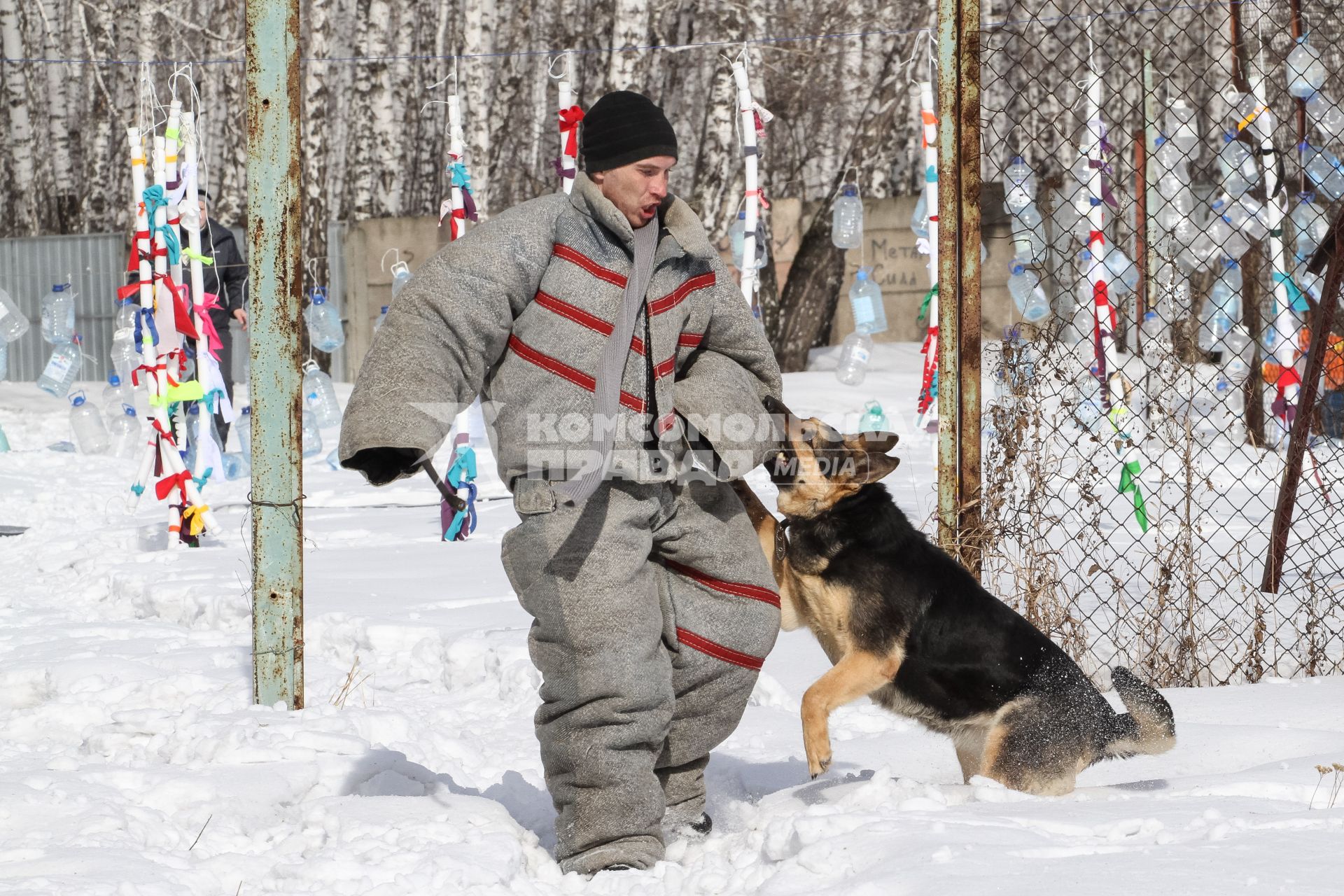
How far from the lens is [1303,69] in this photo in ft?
21.2

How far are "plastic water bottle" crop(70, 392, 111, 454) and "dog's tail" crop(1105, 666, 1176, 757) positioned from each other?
10.3 metres

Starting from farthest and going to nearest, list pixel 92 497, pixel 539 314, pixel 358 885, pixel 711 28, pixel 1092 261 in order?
pixel 711 28 < pixel 92 497 < pixel 1092 261 < pixel 539 314 < pixel 358 885

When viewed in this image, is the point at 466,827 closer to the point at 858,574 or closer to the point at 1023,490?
the point at 858,574

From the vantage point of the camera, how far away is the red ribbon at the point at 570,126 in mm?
6980

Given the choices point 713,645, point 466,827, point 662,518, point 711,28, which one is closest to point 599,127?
point 662,518

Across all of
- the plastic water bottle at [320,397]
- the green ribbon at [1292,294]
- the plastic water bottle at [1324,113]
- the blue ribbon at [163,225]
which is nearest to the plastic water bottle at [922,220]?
the green ribbon at [1292,294]

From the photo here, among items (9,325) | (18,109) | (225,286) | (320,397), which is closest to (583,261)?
(320,397)

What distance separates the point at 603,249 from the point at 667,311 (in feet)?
0.71

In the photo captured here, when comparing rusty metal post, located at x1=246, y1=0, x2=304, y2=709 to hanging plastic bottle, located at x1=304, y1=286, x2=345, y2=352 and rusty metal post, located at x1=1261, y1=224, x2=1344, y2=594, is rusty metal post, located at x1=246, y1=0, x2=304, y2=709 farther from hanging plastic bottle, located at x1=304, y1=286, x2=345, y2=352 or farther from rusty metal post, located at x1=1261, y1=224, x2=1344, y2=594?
hanging plastic bottle, located at x1=304, y1=286, x2=345, y2=352

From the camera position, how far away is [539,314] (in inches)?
120

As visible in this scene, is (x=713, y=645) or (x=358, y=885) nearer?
(x=358, y=885)

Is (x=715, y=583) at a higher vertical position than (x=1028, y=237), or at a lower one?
lower

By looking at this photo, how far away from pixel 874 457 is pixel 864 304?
A: 5.17m

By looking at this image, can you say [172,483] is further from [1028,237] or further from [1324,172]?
[1324,172]
